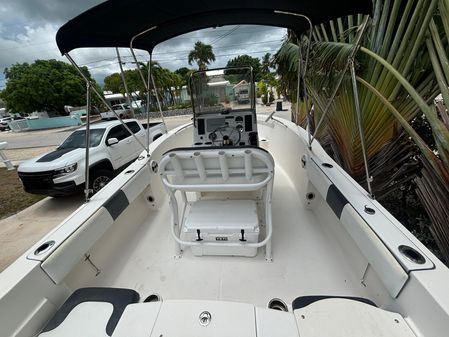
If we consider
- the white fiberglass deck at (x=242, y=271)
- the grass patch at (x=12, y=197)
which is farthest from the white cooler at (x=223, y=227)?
the grass patch at (x=12, y=197)

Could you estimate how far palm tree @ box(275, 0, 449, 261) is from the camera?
1562 millimetres

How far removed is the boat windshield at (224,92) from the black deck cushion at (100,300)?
3.19m

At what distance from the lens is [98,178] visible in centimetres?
469

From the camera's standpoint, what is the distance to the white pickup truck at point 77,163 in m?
4.21

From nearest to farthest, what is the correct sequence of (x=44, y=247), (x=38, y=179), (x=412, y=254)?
1. (x=412, y=254)
2. (x=44, y=247)
3. (x=38, y=179)

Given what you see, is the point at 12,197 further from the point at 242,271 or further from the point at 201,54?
the point at 201,54

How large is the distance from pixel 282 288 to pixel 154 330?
41.2 inches

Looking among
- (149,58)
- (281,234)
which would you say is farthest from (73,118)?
(281,234)

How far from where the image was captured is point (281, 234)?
2.30 metres

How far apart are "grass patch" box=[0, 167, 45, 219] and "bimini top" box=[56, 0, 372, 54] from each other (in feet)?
15.0

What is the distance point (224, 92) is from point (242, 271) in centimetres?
305

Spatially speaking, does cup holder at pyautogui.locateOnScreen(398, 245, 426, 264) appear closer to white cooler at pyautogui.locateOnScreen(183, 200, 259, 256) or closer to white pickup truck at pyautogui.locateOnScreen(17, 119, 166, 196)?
white cooler at pyautogui.locateOnScreen(183, 200, 259, 256)

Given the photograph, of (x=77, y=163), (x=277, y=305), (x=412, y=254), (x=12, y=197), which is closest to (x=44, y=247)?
(x=277, y=305)

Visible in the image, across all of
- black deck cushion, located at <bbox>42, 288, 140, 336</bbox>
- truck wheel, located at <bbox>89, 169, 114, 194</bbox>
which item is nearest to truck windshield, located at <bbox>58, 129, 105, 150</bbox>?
truck wheel, located at <bbox>89, 169, 114, 194</bbox>
